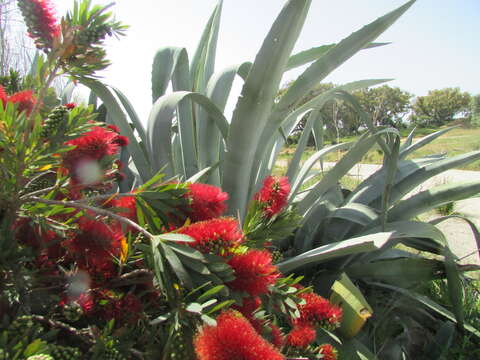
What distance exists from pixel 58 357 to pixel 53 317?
0.38 feet

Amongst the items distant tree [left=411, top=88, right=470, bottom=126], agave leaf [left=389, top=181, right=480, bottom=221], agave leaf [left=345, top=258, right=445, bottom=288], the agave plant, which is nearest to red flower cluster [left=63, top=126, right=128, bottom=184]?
the agave plant

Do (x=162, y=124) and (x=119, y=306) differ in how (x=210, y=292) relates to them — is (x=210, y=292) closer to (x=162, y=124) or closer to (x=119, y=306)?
(x=119, y=306)

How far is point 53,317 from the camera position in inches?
18.8

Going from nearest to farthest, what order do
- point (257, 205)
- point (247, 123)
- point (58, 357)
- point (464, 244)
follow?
point (58, 357), point (257, 205), point (247, 123), point (464, 244)

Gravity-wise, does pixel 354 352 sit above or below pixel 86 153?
below

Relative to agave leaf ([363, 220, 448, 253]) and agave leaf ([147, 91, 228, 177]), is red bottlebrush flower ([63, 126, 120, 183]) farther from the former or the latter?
agave leaf ([363, 220, 448, 253])

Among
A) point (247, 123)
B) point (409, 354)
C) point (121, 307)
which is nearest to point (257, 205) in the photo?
point (121, 307)

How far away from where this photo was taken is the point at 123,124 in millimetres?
1421

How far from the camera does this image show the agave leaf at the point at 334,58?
1.29 meters

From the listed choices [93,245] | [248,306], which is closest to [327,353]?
[248,306]

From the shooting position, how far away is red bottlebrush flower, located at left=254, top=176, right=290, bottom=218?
0.63 metres

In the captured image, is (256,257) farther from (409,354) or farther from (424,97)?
(424,97)

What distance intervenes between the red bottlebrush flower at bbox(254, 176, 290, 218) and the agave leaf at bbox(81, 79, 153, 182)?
73cm

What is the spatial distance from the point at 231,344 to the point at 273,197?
1.00 ft
